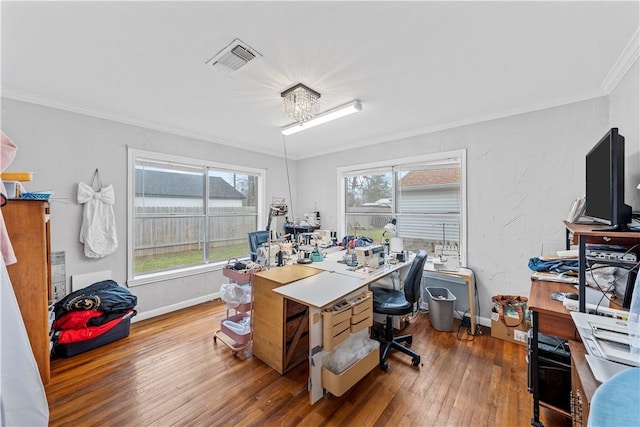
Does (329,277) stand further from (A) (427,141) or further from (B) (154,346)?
(A) (427,141)

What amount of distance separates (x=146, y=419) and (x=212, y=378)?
0.48 meters

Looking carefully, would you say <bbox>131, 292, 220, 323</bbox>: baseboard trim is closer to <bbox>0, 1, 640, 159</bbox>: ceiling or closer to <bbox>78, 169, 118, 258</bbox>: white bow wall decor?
<bbox>78, 169, 118, 258</bbox>: white bow wall decor

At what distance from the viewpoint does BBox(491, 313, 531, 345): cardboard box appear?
8.30 ft

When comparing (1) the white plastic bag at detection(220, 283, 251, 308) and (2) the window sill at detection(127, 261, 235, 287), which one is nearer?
(1) the white plastic bag at detection(220, 283, 251, 308)

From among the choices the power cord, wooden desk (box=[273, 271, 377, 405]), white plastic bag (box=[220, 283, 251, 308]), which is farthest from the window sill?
the power cord

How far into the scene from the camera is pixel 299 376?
6.74ft

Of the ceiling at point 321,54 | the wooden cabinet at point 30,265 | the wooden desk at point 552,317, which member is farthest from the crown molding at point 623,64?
the wooden cabinet at point 30,265

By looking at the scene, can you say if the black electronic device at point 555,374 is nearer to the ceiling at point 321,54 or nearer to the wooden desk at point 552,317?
the wooden desk at point 552,317

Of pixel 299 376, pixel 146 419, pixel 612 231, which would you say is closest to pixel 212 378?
pixel 146 419

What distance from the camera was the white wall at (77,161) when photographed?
2.40 metres

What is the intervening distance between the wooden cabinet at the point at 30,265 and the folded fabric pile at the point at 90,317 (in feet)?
2.60

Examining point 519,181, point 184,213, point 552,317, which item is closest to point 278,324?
point 552,317

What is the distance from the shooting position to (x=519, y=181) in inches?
107

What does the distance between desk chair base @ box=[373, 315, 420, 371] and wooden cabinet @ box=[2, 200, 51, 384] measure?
2.57m
